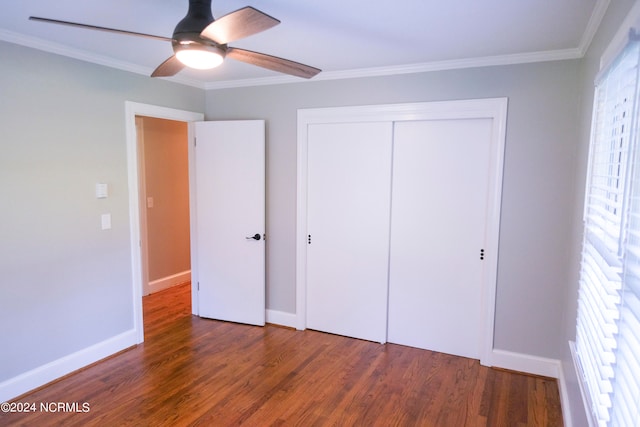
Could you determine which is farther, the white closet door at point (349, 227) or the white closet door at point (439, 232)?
the white closet door at point (349, 227)

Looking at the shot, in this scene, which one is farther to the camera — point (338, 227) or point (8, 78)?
point (338, 227)

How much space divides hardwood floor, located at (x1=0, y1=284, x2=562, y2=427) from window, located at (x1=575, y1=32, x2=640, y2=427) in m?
0.98

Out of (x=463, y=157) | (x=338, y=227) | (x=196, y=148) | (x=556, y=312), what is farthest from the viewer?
(x=196, y=148)

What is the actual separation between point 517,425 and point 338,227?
6.50ft

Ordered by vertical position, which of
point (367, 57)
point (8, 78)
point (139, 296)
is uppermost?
point (367, 57)

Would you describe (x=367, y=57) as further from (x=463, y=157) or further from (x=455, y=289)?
(x=455, y=289)

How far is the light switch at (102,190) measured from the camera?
3.12 meters

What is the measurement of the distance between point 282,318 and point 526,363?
2.16m

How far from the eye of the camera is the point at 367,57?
3.02 meters

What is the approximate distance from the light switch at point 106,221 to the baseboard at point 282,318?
5.53ft

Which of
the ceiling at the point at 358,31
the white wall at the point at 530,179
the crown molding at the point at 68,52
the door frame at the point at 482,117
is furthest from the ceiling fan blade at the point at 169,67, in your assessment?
the white wall at the point at 530,179

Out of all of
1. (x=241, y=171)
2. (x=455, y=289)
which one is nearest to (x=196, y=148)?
(x=241, y=171)

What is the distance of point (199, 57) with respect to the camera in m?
1.86

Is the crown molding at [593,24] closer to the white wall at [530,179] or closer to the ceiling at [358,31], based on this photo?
the ceiling at [358,31]
